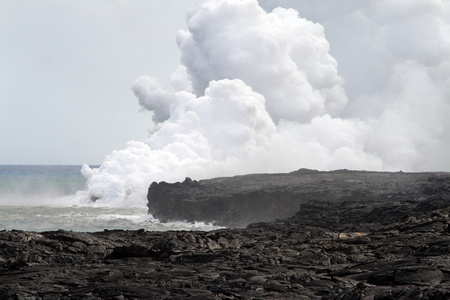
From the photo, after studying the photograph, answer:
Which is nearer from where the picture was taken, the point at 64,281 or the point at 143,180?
the point at 64,281

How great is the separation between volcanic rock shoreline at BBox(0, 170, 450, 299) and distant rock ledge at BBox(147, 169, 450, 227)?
23.5m

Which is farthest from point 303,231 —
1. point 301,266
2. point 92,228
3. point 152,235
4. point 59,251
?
point 92,228

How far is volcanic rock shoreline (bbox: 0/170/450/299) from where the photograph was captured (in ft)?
50.4

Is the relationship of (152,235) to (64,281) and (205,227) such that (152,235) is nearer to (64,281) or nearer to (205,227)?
(64,281)

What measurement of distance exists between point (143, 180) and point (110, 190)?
6.61m

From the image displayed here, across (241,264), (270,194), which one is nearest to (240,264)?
(241,264)

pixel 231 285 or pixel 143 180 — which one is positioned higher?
pixel 143 180

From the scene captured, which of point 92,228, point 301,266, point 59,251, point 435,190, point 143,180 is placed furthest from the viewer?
point 143,180

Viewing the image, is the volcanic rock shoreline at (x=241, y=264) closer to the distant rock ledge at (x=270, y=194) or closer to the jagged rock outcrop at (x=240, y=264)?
the jagged rock outcrop at (x=240, y=264)

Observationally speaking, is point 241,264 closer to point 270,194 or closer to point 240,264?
point 240,264

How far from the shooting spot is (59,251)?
24422 mm

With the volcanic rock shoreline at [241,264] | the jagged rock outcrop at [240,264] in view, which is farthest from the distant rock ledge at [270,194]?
the jagged rock outcrop at [240,264]

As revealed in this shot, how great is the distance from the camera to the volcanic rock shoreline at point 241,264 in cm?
1535

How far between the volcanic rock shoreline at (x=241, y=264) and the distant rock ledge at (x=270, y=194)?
23.5 meters
